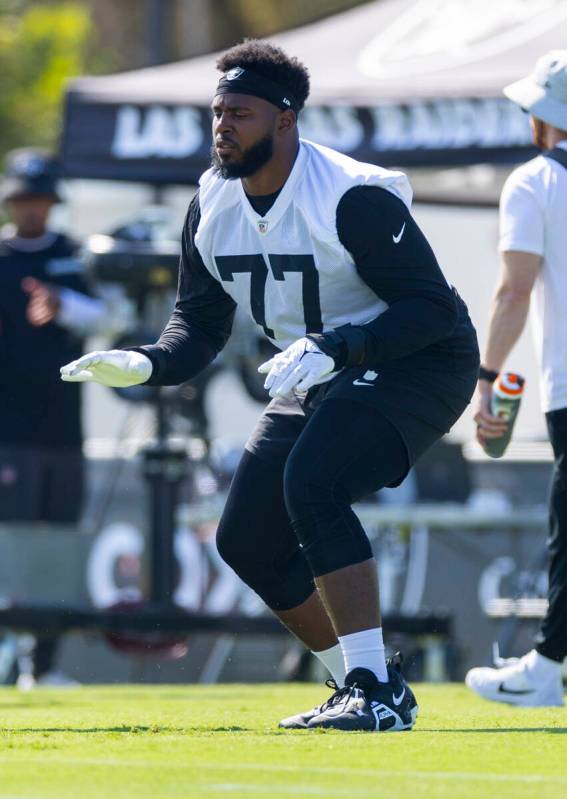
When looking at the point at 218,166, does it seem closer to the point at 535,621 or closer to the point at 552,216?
the point at 552,216

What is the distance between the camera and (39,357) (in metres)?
10.3

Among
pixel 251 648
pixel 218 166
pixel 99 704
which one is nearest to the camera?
pixel 218 166

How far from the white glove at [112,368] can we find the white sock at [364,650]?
3.18ft

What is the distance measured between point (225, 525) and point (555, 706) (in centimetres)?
167

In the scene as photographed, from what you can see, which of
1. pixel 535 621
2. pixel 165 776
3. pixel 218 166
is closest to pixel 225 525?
pixel 218 166

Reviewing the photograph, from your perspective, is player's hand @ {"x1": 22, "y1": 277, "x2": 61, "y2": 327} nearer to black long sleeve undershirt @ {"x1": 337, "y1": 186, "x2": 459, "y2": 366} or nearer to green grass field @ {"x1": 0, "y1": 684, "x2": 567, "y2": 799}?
green grass field @ {"x1": 0, "y1": 684, "x2": 567, "y2": 799}

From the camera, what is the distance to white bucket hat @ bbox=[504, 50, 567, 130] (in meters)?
6.75

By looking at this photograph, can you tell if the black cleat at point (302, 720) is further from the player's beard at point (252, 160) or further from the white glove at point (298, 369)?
the player's beard at point (252, 160)

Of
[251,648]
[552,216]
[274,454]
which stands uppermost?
[552,216]

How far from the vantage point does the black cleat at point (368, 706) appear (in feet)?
16.9

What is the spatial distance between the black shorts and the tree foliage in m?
18.6

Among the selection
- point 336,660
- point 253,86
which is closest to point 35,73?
point 253,86

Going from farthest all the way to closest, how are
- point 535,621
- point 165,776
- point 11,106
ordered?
point 11,106 < point 535,621 < point 165,776

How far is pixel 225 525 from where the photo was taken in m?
5.64
